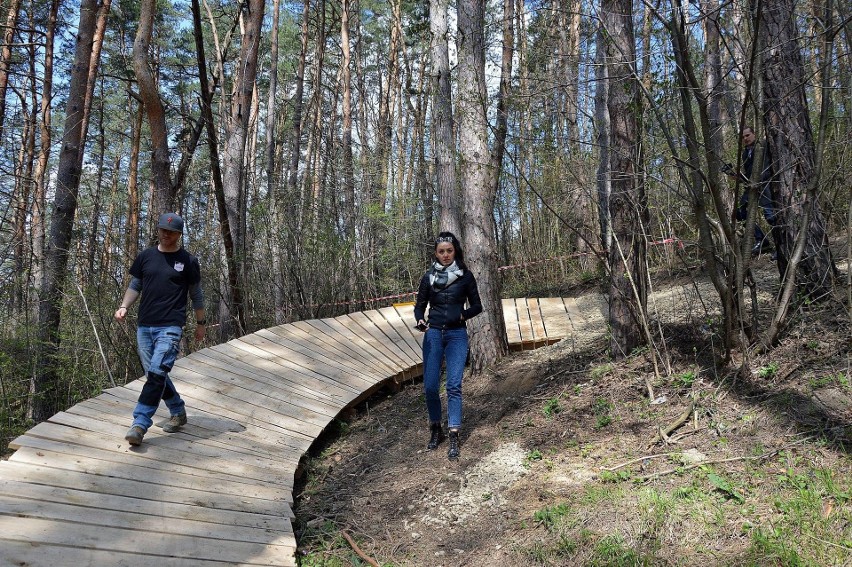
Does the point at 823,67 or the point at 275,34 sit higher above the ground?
the point at 275,34

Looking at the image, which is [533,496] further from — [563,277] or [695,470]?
[563,277]

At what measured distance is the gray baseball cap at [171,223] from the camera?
13.3ft

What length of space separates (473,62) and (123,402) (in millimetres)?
5022

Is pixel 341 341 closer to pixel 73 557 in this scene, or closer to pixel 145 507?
pixel 145 507

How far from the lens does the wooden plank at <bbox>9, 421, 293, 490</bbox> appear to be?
3.52 meters

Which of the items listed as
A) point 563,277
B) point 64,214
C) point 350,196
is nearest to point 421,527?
point 64,214

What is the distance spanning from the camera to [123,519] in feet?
9.63

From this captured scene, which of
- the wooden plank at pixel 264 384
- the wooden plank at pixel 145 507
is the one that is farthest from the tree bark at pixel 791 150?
the wooden plank at pixel 264 384

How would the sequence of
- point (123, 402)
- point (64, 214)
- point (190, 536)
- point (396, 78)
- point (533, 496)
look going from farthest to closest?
point (396, 78), point (64, 214), point (123, 402), point (533, 496), point (190, 536)

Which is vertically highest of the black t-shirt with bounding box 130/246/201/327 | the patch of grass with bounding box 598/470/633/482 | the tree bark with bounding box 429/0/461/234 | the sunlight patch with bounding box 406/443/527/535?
the tree bark with bounding box 429/0/461/234

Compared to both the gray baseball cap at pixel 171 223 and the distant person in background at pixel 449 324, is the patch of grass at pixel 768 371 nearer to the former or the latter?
the distant person in background at pixel 449 324

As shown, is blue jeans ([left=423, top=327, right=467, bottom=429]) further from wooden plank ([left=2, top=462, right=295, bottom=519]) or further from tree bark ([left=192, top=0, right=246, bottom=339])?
tree bark ([left=192, top=0, right=246, bottom=339])

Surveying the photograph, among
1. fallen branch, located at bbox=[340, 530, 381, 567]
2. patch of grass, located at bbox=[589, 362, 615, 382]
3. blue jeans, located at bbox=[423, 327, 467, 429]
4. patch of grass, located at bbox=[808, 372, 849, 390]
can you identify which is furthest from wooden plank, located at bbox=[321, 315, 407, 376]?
patch of grass, located at bbox=[808, 372, 849, 390]

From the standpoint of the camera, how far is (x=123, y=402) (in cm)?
448
